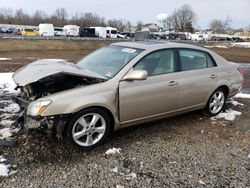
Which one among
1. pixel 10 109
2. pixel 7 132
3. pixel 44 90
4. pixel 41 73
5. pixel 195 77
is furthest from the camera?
pixel 10 109

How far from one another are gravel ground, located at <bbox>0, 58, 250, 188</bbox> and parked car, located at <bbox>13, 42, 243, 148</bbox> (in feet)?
1.03

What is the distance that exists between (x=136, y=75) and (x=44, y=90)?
56.0 inches

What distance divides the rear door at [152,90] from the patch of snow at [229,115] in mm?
1516

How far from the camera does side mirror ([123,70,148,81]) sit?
13.6ft

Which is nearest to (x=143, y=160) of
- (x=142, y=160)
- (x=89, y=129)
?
(x=142, y=160)

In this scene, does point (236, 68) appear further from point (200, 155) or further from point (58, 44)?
point (58, 44)

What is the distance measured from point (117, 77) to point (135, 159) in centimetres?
123

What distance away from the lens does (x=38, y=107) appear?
12.2 ft

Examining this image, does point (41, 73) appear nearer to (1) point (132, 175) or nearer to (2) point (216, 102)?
(1) point (132, 175)

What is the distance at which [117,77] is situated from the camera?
4.20 metres

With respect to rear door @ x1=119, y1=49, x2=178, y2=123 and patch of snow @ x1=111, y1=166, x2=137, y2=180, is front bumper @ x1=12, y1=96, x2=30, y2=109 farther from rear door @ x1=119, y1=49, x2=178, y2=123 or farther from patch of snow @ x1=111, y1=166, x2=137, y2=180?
patch of snow @ x1=111, y1=166, x2=137, y2=180

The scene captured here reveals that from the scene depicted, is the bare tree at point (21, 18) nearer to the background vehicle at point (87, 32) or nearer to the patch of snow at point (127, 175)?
the background vehicle at point (87, 32)

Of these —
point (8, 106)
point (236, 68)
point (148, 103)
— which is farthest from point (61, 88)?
point (236, 68)

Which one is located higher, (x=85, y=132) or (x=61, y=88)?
(x=61, y=88)
